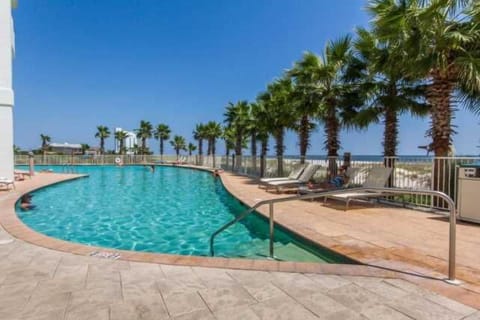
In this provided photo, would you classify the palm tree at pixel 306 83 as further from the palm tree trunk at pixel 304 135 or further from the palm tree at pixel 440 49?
the palm tree at pixel 440 49

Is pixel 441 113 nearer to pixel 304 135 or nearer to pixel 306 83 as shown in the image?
pixel 306 83

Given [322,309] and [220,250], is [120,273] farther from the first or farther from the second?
[220,250]

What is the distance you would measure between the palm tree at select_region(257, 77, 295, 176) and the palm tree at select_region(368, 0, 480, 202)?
246 inches

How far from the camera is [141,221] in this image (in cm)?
773

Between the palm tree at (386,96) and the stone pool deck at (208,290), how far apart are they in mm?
5857

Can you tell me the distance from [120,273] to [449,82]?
7691 mm

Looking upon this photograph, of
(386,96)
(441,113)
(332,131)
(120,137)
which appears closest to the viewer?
(441,113)

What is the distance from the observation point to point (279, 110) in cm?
1530

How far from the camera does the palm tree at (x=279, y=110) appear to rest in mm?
14234

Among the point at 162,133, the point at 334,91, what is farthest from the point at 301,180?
the point at 162,133

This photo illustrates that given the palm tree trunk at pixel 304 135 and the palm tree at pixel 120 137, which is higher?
the palm tree at pixel 120 137

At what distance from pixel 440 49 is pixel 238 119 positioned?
1722 centimetres

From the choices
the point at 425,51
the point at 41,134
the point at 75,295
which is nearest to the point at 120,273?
the point at 75,295

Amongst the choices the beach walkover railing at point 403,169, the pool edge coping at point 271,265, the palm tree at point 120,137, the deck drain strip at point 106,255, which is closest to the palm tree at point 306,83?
the beach walkover railing at point 403,169
